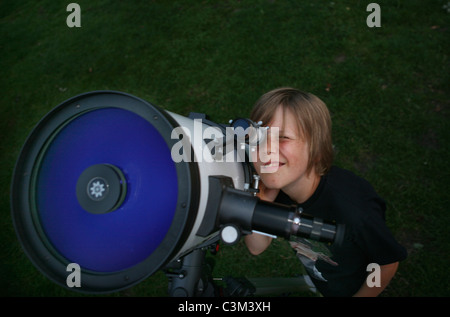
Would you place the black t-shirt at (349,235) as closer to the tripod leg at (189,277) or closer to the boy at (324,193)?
the boy at (324,193)

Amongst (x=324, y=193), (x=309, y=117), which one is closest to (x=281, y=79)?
(x=309, y=117)

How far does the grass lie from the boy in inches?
29.5

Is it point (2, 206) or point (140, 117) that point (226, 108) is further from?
point (2, 206)

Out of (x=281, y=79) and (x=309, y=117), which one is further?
(x=281, y=79)

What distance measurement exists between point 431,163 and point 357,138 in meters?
0.51

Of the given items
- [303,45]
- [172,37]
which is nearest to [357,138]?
[303,45]

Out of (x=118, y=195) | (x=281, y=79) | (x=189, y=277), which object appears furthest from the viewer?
(x=281, y=79)

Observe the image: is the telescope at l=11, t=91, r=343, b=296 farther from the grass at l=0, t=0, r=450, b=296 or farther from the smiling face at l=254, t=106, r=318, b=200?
the grass at l=0, t=0, r=450, b=296

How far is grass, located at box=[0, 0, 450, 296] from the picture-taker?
1.95m

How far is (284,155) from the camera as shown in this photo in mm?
1084

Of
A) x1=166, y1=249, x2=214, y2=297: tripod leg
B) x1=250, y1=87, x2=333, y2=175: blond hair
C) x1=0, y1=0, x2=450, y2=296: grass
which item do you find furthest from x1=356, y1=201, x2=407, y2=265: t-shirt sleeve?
x1=0, y1=0, x2=450, y2=296: grass

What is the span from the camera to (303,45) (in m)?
2.65

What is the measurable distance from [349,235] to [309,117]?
492mm

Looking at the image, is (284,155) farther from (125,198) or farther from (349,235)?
(125,198)
